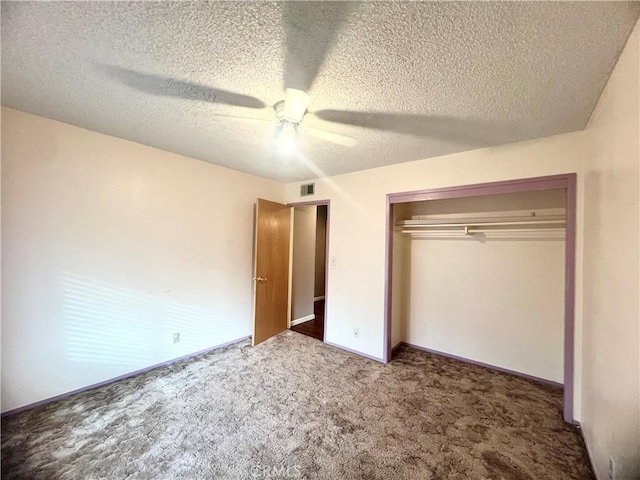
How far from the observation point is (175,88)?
1.61 m

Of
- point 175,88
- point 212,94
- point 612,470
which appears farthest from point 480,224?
point 175,88

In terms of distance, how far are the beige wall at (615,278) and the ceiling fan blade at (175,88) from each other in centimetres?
202

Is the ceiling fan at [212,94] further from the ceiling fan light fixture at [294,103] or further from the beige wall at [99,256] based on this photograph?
the beige wall at [99,256]

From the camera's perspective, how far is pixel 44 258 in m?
2.08

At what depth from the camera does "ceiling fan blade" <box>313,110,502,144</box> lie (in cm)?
189

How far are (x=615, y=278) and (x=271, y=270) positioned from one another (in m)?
3.30

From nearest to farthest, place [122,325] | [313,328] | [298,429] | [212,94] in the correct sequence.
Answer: [212,94]
[298,429]
[122,325]
[313,328]

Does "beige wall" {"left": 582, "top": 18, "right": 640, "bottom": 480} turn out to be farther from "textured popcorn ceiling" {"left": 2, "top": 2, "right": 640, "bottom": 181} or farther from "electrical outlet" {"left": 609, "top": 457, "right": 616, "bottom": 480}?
"textured popcorn ceiling" {"left": 2, "top": 2, "right": 640, "bottom": 181}

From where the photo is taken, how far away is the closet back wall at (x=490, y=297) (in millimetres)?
2650

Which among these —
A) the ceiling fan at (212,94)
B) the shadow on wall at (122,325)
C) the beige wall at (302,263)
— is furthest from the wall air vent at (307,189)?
the shadow on wall at (122,325)

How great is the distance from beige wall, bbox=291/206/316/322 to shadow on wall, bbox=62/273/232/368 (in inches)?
67.9
